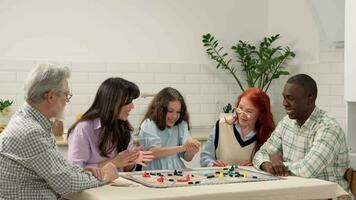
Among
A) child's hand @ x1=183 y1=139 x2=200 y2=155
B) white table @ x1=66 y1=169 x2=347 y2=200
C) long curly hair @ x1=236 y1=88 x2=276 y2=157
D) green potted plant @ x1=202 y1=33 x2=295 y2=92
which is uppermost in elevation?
green potted plant @ x1=202 y1=33 x2=295 y2=92

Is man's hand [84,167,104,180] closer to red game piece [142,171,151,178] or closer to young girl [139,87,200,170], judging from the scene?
red game piece [142,171,151,178]

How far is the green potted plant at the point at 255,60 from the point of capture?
5.85 meters

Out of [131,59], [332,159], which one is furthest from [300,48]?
[332,159]

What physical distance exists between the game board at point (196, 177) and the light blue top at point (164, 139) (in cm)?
53

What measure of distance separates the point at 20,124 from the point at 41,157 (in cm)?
19

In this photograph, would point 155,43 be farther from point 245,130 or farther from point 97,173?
point 97,173

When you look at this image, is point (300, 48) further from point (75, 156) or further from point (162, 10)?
point (75, 156)

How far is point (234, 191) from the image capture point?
2867 mm

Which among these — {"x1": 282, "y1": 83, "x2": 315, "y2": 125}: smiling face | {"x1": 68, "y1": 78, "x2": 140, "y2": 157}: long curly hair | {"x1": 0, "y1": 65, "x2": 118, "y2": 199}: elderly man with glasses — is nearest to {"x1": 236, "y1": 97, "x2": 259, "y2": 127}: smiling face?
{"x1": 282, "y1": 83, "x2": 315, "y2": 125}: smiling face

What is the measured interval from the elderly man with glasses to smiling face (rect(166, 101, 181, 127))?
1252mm

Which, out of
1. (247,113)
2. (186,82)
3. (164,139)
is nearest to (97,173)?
(164,139)

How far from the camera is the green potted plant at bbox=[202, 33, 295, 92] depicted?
585cm

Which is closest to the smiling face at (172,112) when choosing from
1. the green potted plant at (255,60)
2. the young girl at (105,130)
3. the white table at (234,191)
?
the young girl at (105,130)

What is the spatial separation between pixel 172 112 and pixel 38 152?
1.47 meters
